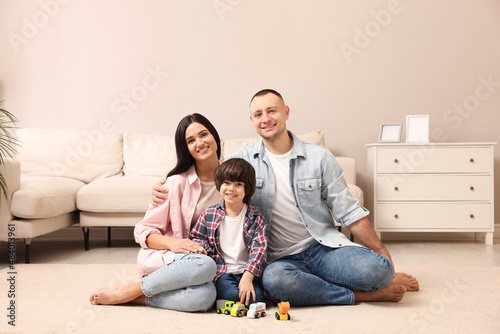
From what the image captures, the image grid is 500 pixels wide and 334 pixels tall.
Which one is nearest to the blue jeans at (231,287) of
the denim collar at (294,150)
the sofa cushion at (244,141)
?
the denim collar at (294,150)

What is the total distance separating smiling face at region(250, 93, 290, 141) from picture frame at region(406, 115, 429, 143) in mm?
1854

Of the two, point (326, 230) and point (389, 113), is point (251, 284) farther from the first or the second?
point (389, 113)

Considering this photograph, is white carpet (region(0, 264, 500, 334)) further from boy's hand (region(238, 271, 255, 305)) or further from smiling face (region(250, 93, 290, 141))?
smiling face (region(250, 93, 290, 141))

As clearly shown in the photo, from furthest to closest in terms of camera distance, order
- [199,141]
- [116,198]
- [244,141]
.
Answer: [244,141], [116,198], [199,141]

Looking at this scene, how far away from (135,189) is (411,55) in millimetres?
2374

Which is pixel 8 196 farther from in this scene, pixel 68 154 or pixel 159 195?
pixel 159 195

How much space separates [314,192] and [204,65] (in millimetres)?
2162

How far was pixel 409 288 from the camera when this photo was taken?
1.88 meters

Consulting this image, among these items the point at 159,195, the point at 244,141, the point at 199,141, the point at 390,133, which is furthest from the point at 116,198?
the point at 390,133

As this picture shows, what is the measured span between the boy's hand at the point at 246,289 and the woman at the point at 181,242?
4.0 inches

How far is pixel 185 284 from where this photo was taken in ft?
5.14

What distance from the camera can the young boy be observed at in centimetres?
164

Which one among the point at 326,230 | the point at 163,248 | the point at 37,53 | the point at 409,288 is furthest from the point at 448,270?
the point at 37,53

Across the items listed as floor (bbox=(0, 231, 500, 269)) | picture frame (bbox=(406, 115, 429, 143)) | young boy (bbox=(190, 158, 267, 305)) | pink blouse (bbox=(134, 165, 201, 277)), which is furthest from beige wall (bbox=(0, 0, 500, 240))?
young boy (bbox=(190, 158, 267, 305))
